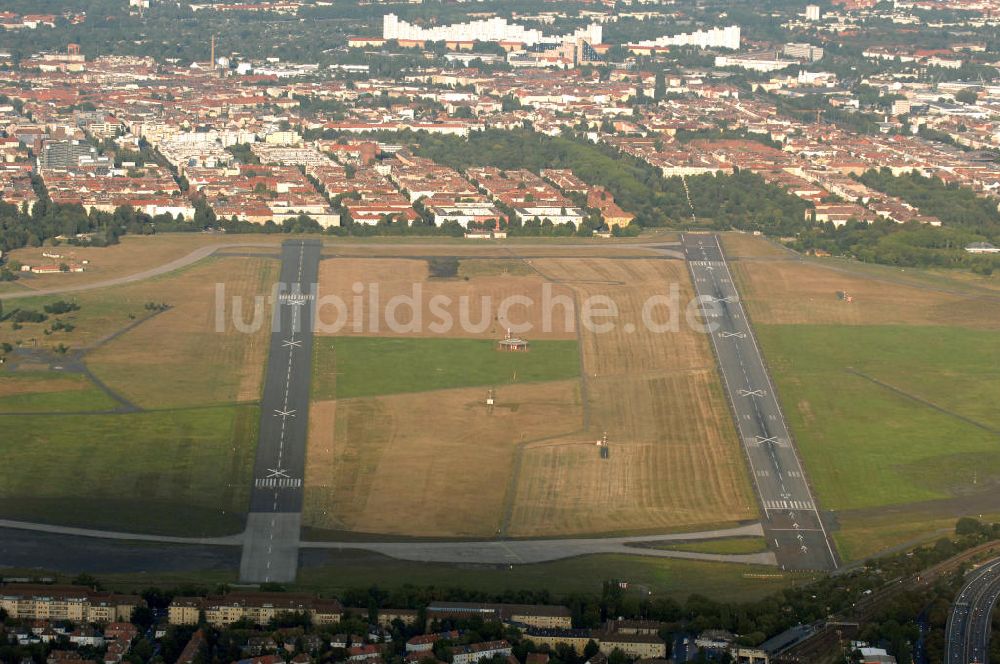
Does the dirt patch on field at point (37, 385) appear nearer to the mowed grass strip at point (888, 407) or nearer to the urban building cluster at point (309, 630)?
the urban building cluster at point (309, 630)

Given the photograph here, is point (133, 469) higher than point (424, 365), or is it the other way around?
point (133, 469)

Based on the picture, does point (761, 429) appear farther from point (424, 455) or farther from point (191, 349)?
point (191, 349)

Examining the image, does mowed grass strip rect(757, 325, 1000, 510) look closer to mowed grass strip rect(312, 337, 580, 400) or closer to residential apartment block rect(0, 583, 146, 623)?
mowed grass strip rect(312, 337, 580, 400)

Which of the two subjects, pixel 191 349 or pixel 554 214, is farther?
pixel 554 214

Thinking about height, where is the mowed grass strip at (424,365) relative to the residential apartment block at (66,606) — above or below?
below

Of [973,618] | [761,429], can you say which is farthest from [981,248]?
[973,618]

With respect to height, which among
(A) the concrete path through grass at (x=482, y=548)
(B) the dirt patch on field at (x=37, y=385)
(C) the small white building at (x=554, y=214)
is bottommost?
(C) the small white building at (x=554, y=214)

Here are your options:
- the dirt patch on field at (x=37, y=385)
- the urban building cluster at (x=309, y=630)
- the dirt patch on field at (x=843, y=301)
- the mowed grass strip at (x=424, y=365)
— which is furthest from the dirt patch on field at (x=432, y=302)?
the urban building cluster at (x=309, y=630)
